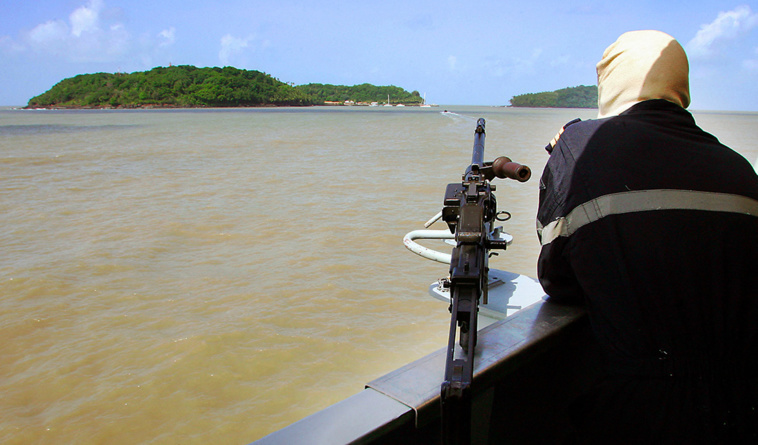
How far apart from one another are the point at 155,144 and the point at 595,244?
62.2 ft

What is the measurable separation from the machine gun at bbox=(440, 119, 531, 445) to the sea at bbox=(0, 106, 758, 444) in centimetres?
215

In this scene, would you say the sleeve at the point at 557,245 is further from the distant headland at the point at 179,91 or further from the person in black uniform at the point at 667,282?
the distant headland at the point at 179,91

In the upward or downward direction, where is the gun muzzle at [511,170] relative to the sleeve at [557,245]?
upward

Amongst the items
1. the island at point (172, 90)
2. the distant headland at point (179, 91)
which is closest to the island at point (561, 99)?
the distant headland at point (179, 91)

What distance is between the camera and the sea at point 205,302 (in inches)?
125

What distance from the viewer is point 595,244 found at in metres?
1.12

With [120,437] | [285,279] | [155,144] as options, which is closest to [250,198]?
[285,279]

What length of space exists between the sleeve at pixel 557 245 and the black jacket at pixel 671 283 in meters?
0.07

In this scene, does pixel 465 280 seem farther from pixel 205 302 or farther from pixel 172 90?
pixel 172 90

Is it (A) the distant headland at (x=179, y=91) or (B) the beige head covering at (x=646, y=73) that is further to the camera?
(A) the distant headland at (x=179, y=91)

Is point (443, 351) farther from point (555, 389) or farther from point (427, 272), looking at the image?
point (427, 272)

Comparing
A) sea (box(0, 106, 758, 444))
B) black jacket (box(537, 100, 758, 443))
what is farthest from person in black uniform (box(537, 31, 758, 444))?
sea (box(0, 106, 758, 444))

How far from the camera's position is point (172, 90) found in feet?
292

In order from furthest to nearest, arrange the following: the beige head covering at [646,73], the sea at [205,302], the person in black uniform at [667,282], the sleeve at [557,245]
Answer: the sea at [205,302], the beige head covering at [646,73], the sleeve at [557,245], the person in black uniform at [667,282]
